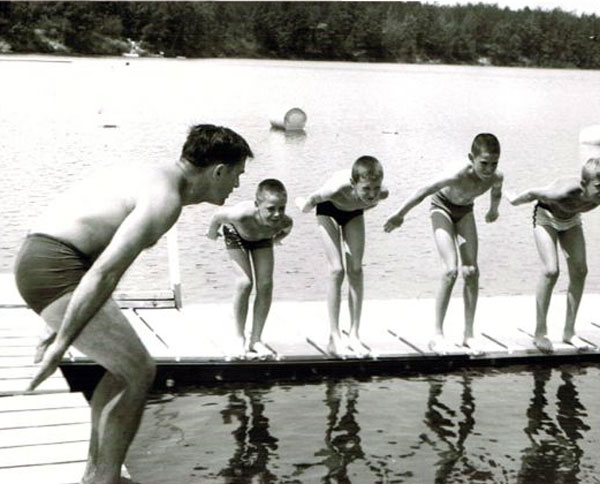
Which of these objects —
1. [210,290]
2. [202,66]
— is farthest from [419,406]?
[202,66]

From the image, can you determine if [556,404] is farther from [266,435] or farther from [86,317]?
[86,317]

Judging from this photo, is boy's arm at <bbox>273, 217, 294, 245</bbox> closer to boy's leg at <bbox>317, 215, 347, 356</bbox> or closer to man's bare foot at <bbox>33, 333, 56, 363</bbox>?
Result: boy's leg at <bbox>317, 215, 347, 356</bbox>

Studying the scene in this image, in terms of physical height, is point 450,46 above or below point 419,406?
above

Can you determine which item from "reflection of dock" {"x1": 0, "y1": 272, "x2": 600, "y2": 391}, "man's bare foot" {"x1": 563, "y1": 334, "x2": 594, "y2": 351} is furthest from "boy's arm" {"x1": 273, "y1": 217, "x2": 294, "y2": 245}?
"man's bare foot" {"x1": 563, "y1": 334, "x2": 594, "y2": 351}

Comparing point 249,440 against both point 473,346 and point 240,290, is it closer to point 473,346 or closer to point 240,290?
point 240,290

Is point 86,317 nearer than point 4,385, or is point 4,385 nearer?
point 86,317

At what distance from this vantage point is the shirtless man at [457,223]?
739 cm

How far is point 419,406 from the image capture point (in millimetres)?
6832

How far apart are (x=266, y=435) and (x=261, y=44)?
261 ft

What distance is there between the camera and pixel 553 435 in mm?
6395

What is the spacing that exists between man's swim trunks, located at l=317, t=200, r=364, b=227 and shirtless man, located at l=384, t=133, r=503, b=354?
0.25 m

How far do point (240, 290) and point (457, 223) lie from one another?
1708mm

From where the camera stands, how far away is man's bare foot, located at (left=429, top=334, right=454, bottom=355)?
749 centimetres

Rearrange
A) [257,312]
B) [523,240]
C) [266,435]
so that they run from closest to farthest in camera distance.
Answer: [266,435], [257,312], [523,240]
